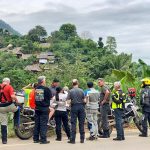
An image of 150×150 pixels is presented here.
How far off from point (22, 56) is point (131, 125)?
3742 inches

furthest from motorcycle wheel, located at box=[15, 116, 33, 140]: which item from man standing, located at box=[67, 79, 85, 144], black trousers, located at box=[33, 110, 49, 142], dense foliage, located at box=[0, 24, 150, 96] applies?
dense foliage, located at box=[0, 24, 150, 96]

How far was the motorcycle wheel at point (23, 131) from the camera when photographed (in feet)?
38.4

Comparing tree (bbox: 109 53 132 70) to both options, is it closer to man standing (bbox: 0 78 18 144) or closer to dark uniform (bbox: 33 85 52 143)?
dark uniform (bbox: 33 85 52 143)

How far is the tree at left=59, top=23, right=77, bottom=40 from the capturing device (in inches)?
5197

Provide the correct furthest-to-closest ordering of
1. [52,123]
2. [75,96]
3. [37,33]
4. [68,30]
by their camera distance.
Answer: [37,33] → [68,30] → [52,123] → [75,96]

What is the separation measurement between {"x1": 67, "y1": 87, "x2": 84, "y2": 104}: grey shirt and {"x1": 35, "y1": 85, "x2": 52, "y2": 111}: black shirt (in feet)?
1.87

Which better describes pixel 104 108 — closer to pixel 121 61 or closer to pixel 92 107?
pixel 92 107

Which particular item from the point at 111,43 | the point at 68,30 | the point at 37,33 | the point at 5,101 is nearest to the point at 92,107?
the point at 5,101

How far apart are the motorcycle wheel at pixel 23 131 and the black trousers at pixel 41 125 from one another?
51 centimetres

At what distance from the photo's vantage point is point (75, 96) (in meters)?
11.4

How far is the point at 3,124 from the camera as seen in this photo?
1103 centimetres

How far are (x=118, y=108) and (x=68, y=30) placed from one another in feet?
401

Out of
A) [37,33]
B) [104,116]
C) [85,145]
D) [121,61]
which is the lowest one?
[85,145]

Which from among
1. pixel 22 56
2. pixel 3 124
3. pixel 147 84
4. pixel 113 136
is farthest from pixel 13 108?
pixel 22 56
